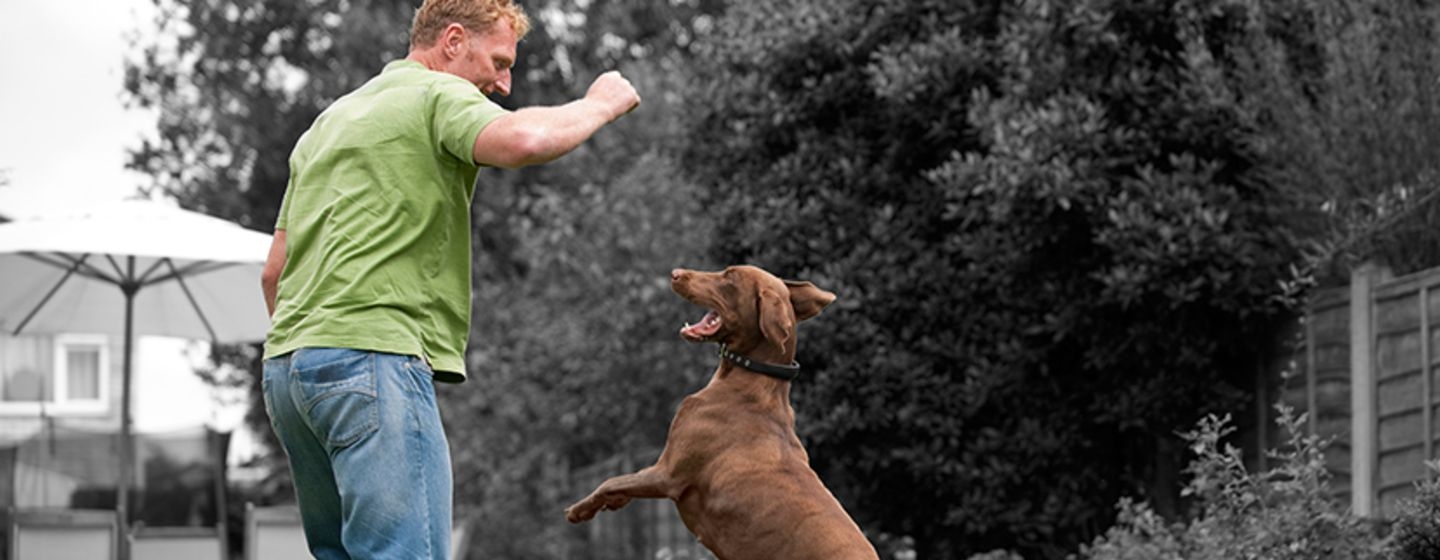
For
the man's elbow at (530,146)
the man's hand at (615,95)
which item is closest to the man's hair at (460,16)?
the man's hand at (615,95)

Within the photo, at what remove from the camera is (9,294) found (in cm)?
1109

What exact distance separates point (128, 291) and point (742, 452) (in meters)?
6.54

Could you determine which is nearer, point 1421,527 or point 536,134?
point 536,134

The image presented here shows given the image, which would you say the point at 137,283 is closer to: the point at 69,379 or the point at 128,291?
the point at 128,291

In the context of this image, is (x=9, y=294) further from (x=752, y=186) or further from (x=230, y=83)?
(x=230, y=83)

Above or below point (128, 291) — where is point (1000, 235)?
above

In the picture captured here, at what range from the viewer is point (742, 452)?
5570 millimetres

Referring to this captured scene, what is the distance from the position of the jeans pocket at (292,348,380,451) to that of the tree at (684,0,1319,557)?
654 centimetres

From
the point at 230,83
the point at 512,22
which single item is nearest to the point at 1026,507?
the point at 512,22

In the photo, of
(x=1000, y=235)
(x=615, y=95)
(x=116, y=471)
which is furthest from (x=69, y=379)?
(x=615, y=95)

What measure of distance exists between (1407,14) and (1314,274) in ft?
4.33

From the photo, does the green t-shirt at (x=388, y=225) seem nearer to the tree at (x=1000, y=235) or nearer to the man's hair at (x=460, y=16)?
the man's hair at (x=460, y=16)

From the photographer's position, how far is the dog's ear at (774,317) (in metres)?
5.59

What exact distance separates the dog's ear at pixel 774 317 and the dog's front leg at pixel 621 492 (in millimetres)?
477
